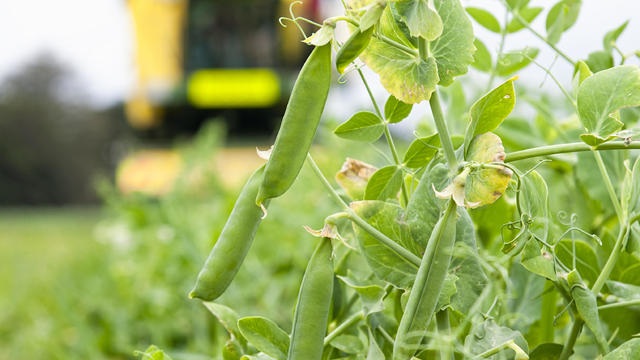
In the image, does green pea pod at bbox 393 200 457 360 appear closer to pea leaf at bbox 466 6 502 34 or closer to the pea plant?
the pea plant

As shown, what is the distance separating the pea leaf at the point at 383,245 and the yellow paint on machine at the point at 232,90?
23.0 ft

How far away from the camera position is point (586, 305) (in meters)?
0.22

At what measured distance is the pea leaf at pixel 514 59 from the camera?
32 centimetres

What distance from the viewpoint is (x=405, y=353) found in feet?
0.66

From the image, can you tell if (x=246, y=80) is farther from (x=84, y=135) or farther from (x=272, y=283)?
(x=84, y=135)

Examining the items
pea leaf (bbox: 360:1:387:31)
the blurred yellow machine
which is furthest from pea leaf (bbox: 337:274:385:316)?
the blurred yellow machine

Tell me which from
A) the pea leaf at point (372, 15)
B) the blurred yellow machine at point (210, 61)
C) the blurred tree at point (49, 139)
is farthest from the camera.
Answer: the blurred tree at point (49, 139)

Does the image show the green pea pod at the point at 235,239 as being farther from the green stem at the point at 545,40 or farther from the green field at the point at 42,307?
the green field at the point at 42,307

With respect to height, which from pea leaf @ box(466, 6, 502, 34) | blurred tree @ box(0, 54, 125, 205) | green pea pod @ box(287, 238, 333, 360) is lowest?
blurred tree @ box(0, 54, 125, 205)

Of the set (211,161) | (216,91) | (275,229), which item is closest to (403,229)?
(275,229)

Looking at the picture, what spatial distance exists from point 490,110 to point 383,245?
0.06 metres

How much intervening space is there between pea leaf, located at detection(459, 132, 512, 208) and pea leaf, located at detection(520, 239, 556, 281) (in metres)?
0.03

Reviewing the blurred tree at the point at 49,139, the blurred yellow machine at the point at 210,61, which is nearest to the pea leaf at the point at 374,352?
the blurred yellow machine at the point at 210,61

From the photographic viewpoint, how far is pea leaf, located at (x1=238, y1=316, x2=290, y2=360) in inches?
9.2
